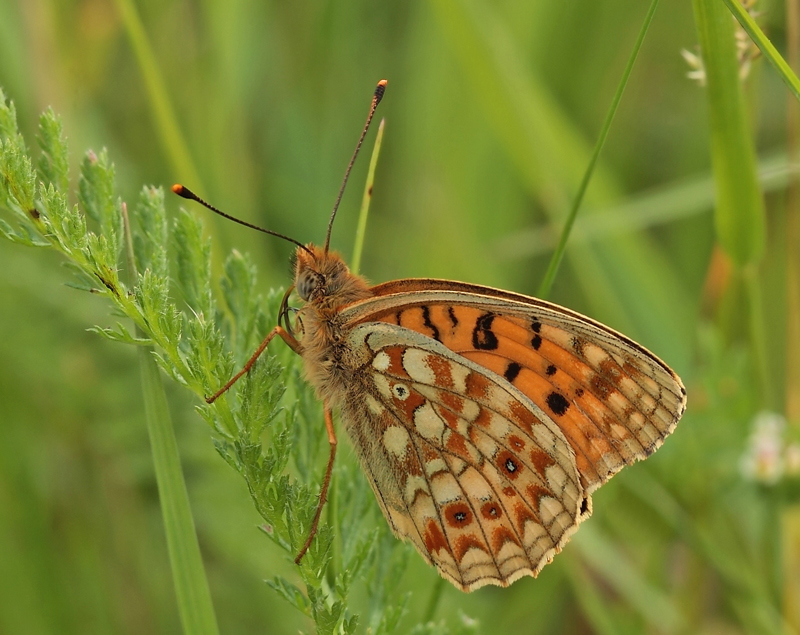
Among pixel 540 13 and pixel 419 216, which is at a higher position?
pixel 540 13

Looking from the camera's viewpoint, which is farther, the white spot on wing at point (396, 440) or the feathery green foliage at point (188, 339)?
the white spot on wing at point (396, 440)

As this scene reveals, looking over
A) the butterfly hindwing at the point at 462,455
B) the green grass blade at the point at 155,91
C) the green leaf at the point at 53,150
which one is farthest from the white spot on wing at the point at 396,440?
the green grass blade at the point at 155,91

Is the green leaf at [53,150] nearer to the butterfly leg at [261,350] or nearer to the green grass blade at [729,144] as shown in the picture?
the butterfly leg at [261,350]

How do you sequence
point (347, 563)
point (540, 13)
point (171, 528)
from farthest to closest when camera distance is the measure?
1. point (540, 13)
2. point (347, 563)
3. point (171, 528)

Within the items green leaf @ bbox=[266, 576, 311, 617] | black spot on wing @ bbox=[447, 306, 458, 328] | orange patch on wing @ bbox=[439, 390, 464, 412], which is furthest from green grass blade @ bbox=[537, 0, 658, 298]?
green leaf @ bbox=[266, 576, 311, 617]

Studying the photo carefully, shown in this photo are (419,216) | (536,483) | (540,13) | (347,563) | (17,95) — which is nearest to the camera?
(347,563)

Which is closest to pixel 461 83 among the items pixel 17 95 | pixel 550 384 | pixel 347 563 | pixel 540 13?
pixel 540 13

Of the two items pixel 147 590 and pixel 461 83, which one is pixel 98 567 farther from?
pixel 461 83
